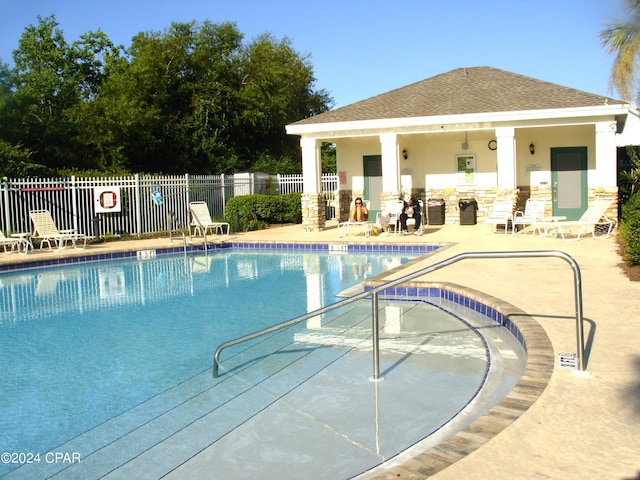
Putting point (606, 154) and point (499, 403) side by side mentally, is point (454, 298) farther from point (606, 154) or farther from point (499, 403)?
point (606, 154)

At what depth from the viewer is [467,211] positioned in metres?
19.3

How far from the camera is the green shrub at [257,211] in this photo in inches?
823

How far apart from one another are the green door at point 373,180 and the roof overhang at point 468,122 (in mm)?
2211

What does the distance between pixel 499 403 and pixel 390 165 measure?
14.7m

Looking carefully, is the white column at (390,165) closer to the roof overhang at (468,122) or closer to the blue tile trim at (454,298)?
the roof overhang at (468,122)

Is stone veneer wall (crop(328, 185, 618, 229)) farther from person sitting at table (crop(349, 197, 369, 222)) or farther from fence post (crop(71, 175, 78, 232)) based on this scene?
fence post (crop(71, 175, 78, 232))

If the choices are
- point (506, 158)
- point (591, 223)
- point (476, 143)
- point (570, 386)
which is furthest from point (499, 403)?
point (476, 143)

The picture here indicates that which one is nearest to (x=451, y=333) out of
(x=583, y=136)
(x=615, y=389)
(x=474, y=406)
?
(x=474, y=406)

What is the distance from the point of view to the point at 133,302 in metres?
10.6

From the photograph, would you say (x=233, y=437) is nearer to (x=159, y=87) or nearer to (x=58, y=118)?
(x=58, y=118)

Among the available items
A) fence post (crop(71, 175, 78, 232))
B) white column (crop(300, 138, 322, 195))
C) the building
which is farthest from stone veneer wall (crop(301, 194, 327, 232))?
fence post (crop(71, 175, 78, 232))

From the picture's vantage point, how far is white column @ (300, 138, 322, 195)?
64.6 feet

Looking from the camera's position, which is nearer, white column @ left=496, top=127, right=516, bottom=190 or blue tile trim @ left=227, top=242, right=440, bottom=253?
blue tile trim @ left=227, top=242, right=440, bottom=253

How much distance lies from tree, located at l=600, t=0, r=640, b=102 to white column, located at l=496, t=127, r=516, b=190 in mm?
3825
